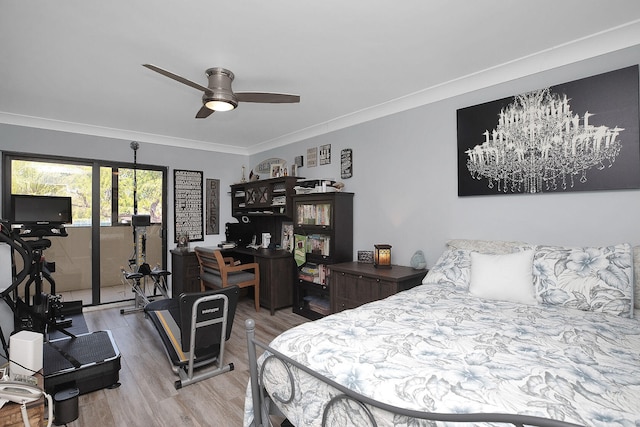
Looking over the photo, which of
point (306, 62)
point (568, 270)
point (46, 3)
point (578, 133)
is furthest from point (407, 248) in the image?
point (46, 3)

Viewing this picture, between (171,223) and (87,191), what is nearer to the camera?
(87,191)

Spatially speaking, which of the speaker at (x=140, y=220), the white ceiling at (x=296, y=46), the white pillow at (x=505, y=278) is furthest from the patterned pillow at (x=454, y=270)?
the speaker at (x=140, y=220)

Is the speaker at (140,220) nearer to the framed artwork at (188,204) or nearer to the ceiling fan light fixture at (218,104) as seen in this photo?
the framed artwork at (188,204)

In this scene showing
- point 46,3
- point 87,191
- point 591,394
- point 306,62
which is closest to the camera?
point 591,394

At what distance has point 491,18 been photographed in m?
2.01

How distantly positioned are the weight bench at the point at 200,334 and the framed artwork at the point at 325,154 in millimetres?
2320

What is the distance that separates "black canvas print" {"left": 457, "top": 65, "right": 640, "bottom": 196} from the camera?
2.14 m

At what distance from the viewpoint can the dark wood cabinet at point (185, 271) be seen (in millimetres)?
4848

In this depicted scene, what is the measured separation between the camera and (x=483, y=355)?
1303 millimetres

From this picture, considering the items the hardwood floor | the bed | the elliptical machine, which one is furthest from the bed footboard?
the elliptical machine

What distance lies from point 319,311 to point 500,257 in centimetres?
232

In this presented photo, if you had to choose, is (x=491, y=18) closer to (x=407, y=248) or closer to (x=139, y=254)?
(x=407, y=248)

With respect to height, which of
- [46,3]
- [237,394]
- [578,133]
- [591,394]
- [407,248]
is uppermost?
[46,3]

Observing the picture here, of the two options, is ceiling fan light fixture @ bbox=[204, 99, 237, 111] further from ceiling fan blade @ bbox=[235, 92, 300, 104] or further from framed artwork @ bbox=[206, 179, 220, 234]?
framed artwork @ bbox=[206, 179, 220, 234]
